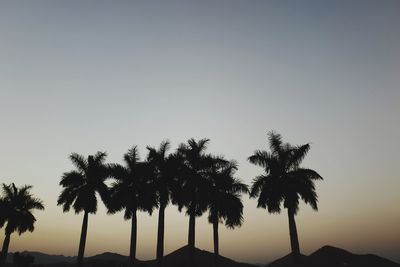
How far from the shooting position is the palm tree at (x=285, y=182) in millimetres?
36031

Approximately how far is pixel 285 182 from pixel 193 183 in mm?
10403

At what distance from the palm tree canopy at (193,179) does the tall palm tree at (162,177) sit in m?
0.87

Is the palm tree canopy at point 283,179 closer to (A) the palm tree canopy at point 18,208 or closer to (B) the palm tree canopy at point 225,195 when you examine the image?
(B) the palm tree canopy at point 225,195

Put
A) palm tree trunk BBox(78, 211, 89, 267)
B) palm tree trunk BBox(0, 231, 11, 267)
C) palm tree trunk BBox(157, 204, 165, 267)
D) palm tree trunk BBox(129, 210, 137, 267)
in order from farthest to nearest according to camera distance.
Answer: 1. palm tree trunk BBox(0, 231, 11, 267)
2. palm tree trunk BBox(78, 211, 89, 267)
3. palm tree trunk BBox(129, 210, 137, 267)
4. palm tree trunk BBox(157, 204, 165, 267)

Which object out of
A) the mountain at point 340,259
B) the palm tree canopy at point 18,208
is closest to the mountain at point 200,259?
the mountain at point 340,259

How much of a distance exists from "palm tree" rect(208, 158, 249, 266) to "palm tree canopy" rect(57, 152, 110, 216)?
12810 millimetres

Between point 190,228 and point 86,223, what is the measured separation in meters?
12.9

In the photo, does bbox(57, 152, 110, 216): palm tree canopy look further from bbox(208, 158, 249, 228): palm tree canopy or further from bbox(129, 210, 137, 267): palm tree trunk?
bbox(208, 158, 249, 228): palm tree canopy

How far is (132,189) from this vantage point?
4297 centimetres

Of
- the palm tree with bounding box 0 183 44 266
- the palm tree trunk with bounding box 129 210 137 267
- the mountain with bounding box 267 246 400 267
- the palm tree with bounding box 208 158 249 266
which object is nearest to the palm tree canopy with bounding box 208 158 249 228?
the palm tree with bounding box 208 158 249 266

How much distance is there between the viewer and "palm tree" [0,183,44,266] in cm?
5128


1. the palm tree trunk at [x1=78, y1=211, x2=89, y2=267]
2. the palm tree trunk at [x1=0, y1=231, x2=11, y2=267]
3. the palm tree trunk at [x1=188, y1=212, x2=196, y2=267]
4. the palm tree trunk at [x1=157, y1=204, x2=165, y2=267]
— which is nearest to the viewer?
the palm tree trunk at [x1=157, y1=204, x2=165, y2=267]

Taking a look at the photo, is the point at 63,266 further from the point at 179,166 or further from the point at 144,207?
the point at 179,166

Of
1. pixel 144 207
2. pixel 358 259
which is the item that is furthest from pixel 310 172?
pixel 358 259
